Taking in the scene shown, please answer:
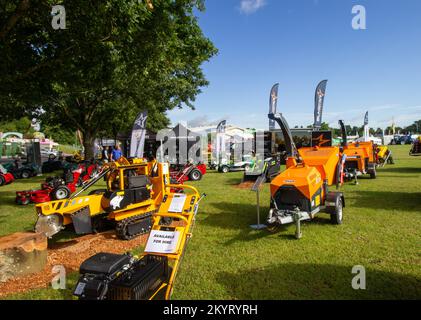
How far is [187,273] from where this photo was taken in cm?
456

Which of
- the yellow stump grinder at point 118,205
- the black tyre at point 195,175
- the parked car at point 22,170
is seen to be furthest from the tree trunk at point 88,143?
the yellow stump grinder at point 118,205

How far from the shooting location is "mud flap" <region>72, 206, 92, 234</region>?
600 centimetres

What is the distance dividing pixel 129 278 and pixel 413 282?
3.72m

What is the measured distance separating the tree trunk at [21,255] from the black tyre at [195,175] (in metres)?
11.0

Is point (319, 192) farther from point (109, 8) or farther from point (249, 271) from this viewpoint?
point (109, 8)

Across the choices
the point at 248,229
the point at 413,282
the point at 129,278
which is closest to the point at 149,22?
the point at 248,229

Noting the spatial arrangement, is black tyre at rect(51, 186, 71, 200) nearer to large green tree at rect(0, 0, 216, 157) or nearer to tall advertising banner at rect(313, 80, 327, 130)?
large green tree at rect(0, 0, 216, 157)

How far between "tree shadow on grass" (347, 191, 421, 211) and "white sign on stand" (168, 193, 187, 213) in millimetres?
6109

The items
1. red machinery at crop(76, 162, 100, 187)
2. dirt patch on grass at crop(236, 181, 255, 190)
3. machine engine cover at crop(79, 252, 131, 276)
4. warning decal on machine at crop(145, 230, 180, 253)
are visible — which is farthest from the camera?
red machinery at crop(76, 162, 100, 187)

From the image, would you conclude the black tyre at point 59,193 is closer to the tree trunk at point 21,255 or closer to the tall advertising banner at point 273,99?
the tree trunk at point 21,255

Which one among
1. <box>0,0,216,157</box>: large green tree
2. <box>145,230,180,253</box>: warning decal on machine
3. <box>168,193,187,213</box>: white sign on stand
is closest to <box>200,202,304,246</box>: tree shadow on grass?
<box>168,193,187,213</box>: white sign on stand

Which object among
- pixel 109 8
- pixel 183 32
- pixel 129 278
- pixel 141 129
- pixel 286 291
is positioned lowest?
pixel 286 291

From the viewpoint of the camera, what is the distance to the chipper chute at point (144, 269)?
2855 mm

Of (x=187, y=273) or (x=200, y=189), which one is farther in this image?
(x=200, y=189)
